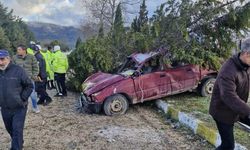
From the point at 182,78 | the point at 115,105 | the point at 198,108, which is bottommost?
the point at 198,108

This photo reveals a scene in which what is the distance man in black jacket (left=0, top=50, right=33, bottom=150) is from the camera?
5.43m

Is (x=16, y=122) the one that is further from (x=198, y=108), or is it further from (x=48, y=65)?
(x=48, y=65)

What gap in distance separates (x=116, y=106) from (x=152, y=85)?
1.04 m

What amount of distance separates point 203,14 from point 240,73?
22.0 ft

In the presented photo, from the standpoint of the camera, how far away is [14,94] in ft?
17.9

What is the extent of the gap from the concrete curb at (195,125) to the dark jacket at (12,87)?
304 cm

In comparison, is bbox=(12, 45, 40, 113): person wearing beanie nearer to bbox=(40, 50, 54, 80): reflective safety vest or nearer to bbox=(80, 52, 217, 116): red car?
bbox=(80, 52, 217, 116): red car

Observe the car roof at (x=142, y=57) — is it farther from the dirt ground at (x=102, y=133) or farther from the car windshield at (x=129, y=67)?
the dirt ground at (x=102, y=133)

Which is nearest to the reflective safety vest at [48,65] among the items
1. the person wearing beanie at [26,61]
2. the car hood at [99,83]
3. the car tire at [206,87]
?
the car hood at [99,83]

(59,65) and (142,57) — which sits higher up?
(142,57)

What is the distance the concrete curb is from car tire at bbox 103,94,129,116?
970 millimetres

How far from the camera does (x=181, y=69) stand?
9.73 m

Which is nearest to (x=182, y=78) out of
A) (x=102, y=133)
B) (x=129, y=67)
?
(x=129, y=67)

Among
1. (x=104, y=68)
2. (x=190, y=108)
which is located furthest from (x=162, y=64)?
(x=104, y=68)
